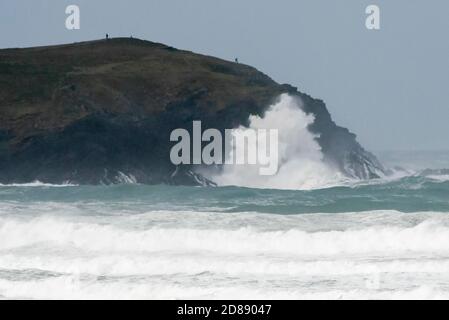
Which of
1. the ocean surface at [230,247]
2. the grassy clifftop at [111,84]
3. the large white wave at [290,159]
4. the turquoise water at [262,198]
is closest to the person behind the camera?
the ocean surface at [230,247]

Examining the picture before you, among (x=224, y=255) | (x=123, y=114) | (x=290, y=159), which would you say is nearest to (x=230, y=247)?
(x=224, y=255)

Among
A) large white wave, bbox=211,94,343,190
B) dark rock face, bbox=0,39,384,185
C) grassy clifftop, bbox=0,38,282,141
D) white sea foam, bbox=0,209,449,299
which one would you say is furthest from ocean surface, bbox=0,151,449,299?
grassy clifftop, bbox=0,38,282,141

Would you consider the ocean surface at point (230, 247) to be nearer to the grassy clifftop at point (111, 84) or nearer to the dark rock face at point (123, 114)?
the dark rock face at point (123, 114)

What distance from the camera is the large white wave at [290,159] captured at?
61.8m

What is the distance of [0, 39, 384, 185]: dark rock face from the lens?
61.9 meters

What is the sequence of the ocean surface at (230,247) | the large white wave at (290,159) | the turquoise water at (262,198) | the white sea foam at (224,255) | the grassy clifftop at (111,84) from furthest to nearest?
the grassy clifftop at (111,84) < the large white wave at (290,159) < the turquoise water at (262,198) < the ocean surface at (230,247) < the white sea foam at (224,255)

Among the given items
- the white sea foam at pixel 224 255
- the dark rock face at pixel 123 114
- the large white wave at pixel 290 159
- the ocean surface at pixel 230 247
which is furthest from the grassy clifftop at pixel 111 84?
the white sea foam at pixel 224 255

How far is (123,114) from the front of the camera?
217ft

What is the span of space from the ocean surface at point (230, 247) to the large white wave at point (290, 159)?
16905mm

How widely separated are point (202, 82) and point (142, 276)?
45232 millimetres

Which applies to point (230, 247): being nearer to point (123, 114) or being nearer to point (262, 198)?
point (262, 198)

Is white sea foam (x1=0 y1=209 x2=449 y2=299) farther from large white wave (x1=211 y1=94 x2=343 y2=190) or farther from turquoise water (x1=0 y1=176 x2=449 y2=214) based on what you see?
large white wave (x1=211 y1=94 x2=343 y2=190)

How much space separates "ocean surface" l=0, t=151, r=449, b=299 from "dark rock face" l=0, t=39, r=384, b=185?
1732 centimetres

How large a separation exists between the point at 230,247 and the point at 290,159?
33.7 m
